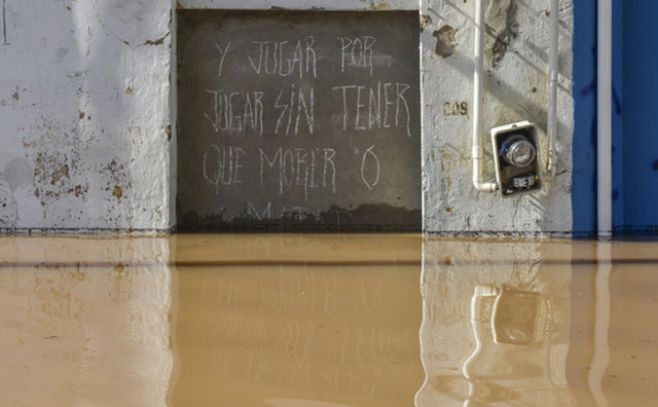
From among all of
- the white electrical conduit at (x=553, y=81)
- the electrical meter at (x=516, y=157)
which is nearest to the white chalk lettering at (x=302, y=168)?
the electrical meter at (x=516, y=157)

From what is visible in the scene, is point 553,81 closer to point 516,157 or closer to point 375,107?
point 516,157

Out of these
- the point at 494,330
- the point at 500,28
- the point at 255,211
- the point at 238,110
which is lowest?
the point at 494,330

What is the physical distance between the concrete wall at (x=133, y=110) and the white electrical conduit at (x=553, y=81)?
12 cm

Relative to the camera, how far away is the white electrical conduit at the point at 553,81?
627cm

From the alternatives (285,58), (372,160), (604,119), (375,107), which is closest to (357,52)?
(375,107)

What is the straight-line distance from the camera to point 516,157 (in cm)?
612

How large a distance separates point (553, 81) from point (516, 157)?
583 mm

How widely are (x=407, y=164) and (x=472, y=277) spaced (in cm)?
205

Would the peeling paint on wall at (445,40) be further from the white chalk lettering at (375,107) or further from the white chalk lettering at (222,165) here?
the white chalk lettering at (222,165)

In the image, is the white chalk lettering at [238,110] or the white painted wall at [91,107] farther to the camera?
the white chalk lettering at [238,110]

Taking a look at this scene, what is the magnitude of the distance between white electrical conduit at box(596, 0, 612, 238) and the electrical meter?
49 centimetres

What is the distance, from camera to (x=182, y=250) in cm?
576

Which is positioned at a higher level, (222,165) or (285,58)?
(285,58)

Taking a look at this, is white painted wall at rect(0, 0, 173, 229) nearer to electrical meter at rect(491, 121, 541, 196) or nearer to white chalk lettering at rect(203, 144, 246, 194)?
white chalk lettering at rect(203, 144, 246, 194)
